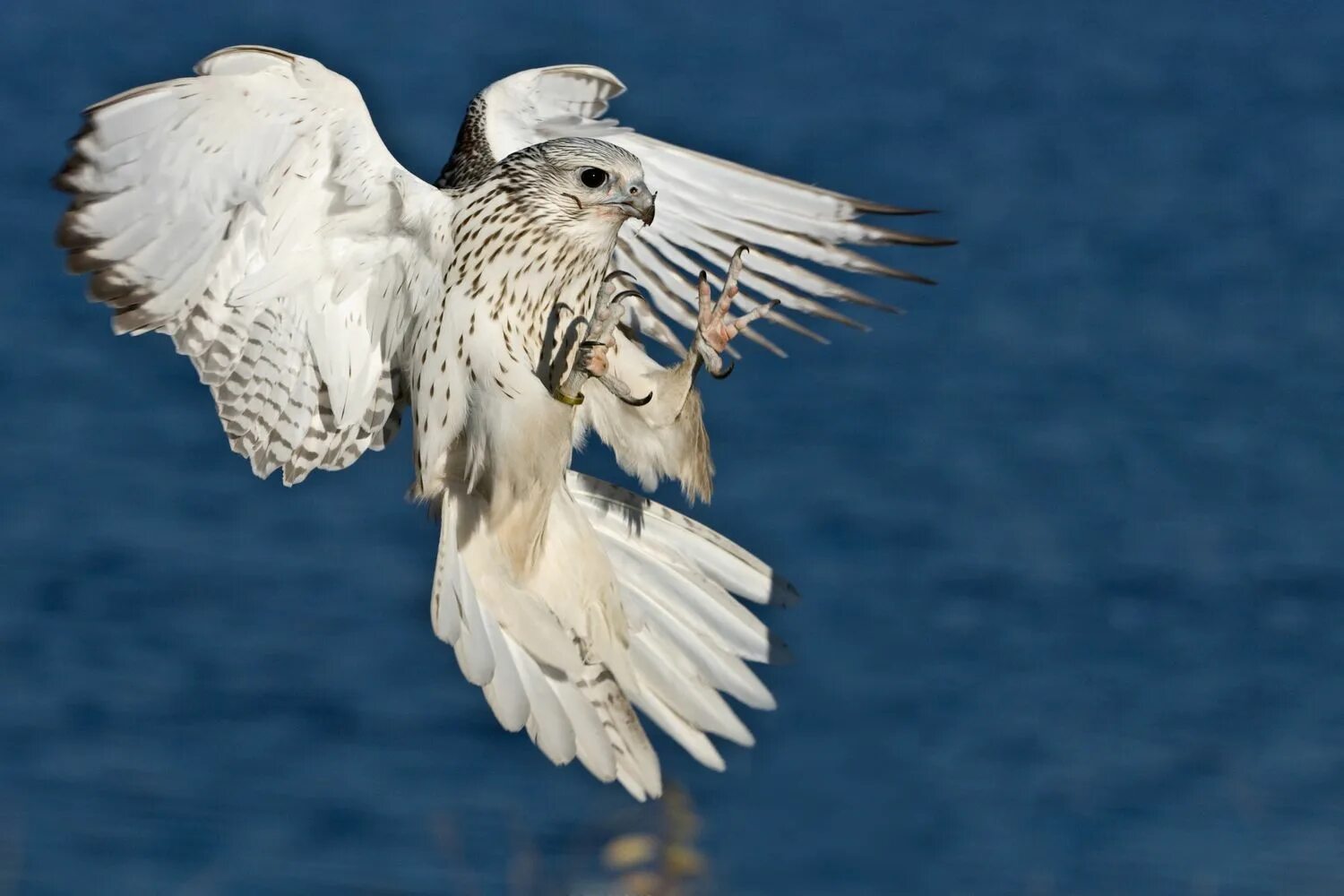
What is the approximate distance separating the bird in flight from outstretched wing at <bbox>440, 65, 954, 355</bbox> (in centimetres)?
1

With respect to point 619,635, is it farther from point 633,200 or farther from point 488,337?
point 633,200

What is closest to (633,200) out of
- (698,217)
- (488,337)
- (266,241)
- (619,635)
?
(488,337)

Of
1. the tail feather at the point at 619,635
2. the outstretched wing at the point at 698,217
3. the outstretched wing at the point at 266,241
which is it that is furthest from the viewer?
the outstretched wing at the point at 698,217

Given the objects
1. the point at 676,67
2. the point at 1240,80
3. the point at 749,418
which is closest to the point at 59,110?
the point at 676,67

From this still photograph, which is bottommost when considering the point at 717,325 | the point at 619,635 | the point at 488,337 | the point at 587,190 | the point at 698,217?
the point at 619,635

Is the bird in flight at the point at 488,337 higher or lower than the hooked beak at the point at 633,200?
lower

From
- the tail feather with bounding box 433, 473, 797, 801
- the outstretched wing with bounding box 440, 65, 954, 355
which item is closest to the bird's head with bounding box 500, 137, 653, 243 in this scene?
the outstretched wing with bounding box 440, 65, 954, 355

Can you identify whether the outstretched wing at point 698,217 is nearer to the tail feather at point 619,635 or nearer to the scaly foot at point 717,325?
the scaly foot at point 717,325

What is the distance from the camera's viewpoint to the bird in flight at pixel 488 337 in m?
6.06

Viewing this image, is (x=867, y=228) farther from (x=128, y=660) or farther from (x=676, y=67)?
(x=676, y=67)

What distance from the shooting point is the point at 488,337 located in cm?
630

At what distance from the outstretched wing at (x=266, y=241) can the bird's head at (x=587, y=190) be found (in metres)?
0.26

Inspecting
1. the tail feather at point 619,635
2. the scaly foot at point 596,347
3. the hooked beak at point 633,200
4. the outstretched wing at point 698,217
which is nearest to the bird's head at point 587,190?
the hooked beak at point 633,200

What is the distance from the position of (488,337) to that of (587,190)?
471 mm
